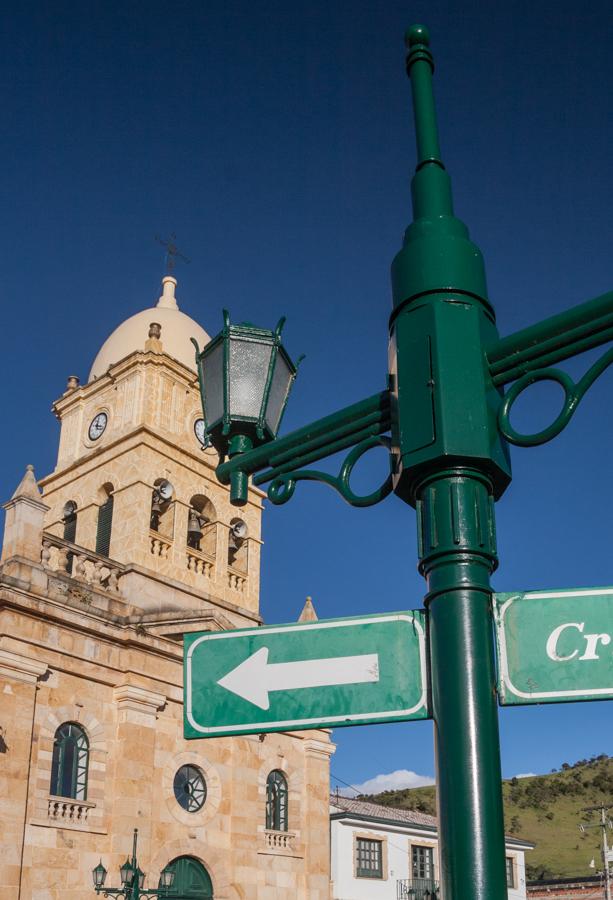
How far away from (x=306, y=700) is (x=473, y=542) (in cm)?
81

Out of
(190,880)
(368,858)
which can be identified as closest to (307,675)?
(190,880)

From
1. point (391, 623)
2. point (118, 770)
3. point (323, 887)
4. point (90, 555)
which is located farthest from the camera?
point (323, 887)

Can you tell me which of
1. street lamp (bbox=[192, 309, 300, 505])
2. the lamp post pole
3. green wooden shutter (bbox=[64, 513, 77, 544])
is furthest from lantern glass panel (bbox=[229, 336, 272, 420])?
green wooden shutter (bbox=[64, 513, 77, 544])

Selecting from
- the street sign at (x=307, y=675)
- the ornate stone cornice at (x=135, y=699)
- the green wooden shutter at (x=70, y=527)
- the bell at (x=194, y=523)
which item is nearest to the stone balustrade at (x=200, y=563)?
the bell at (x=194, y=523)

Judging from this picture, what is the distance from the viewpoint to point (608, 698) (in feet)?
10.1

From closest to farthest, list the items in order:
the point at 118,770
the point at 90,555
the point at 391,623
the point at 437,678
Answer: the point at 437,678 → the point at 391,623 → the point at 118,770 → the point at 90,555

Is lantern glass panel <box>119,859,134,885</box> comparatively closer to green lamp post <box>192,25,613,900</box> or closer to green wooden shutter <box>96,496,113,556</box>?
green wooden shutter <box>96,496,113,556</box>

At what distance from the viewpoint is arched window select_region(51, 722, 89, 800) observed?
19.8 meters

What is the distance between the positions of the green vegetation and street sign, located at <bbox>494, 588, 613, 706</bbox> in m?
58.1

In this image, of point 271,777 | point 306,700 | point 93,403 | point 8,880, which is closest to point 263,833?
point 271,777

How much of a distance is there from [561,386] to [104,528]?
22.8m

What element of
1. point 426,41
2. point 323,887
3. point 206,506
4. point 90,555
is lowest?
point 323,887

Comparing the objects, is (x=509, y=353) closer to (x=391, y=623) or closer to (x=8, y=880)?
(x=391, y=623)

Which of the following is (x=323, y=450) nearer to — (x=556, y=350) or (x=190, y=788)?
(x=556, y=350)
